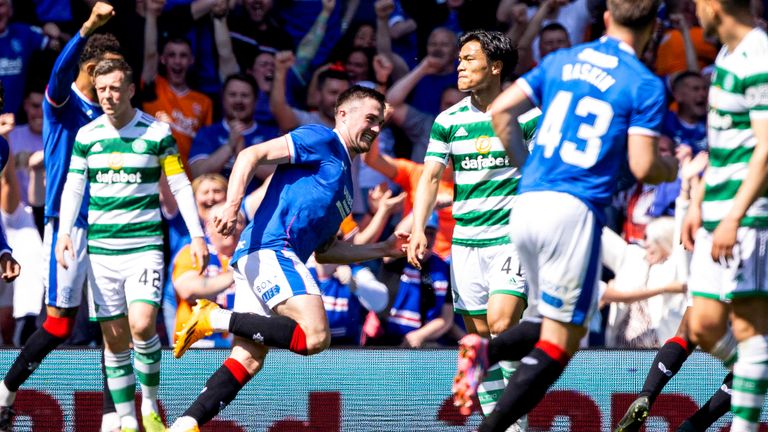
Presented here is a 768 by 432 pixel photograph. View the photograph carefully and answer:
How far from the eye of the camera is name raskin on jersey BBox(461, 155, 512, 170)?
750 centimetres

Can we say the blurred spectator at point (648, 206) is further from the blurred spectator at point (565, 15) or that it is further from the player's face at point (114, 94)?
the player's face at point (114, 94)

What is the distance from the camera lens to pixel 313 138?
692 centimetres

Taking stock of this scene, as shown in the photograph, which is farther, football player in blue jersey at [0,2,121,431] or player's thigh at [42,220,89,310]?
player's thigh at [42,220,89,310]

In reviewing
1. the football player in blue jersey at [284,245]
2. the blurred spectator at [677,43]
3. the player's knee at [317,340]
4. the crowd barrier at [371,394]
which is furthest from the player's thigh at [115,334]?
the blurred spectator at [677,43]

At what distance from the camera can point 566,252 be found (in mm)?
5711

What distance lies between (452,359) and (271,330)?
2.24m

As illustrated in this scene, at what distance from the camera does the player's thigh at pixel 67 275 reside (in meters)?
8.34

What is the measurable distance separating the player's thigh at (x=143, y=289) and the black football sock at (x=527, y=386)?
3015 millimetres

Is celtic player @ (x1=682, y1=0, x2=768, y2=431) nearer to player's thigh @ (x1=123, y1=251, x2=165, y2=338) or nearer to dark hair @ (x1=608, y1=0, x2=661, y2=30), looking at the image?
dark hair @ (x1=608, y1=0, x2=661, y2=30)

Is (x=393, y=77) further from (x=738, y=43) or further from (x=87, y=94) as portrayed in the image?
(x=738, y=43)

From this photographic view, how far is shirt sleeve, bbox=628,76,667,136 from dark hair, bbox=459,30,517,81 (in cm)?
196

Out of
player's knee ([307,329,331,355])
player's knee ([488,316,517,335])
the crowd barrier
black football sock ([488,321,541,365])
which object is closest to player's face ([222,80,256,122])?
the crowd barrier

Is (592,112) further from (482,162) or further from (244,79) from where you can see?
(244,79)

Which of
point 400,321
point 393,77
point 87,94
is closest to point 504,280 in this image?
point 400,321
